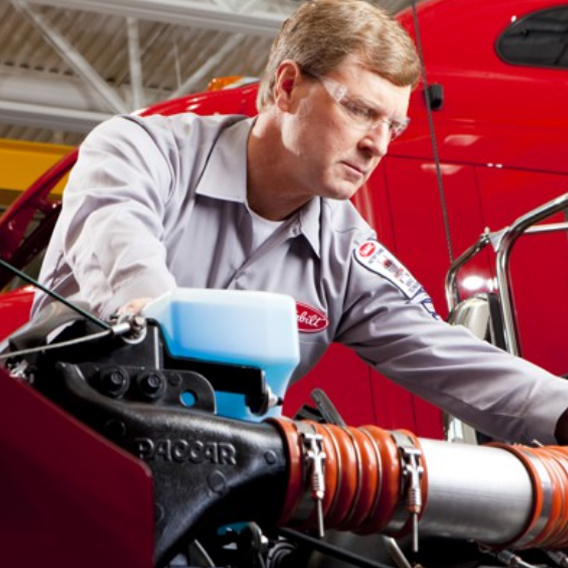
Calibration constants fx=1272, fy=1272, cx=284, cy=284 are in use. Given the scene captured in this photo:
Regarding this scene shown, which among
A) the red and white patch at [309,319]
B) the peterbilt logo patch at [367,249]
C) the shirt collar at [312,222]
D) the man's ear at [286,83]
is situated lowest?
the red and white patch at [309,319]

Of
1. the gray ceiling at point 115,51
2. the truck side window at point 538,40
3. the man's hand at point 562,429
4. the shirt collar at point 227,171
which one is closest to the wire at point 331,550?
the man's hand at point 562,429

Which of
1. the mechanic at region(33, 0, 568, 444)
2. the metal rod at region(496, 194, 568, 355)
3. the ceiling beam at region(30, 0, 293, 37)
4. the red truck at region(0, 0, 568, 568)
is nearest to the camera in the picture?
the mechanic at region(33, 0, 568, 444)

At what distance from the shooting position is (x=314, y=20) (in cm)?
185

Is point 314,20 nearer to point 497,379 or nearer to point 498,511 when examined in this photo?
point 497,379

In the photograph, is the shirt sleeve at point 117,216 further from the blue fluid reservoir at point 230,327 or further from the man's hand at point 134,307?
the blue fluid reservoir at point 230,327

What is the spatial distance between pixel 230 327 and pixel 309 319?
923 mm

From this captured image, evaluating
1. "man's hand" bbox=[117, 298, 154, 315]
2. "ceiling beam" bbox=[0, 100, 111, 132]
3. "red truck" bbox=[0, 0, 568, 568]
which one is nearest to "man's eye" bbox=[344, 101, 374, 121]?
"man's hand" bbox=[117, 298, 154, 315]

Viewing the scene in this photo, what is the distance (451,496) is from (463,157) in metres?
2.92

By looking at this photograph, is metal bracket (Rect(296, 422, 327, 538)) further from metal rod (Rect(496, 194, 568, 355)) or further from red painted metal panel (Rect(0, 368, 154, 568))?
metal rod (Rect(496, 194, 568, 355))

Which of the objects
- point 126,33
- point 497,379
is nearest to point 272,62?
point 497,379

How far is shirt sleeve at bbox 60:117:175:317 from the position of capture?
1.31 m

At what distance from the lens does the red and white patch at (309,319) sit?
1.81 metres

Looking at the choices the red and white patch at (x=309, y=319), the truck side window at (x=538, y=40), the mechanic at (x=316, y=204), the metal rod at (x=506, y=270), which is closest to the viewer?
the mechanic at (x=316, y=204)

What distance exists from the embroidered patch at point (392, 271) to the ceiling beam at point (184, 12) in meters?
5.38
